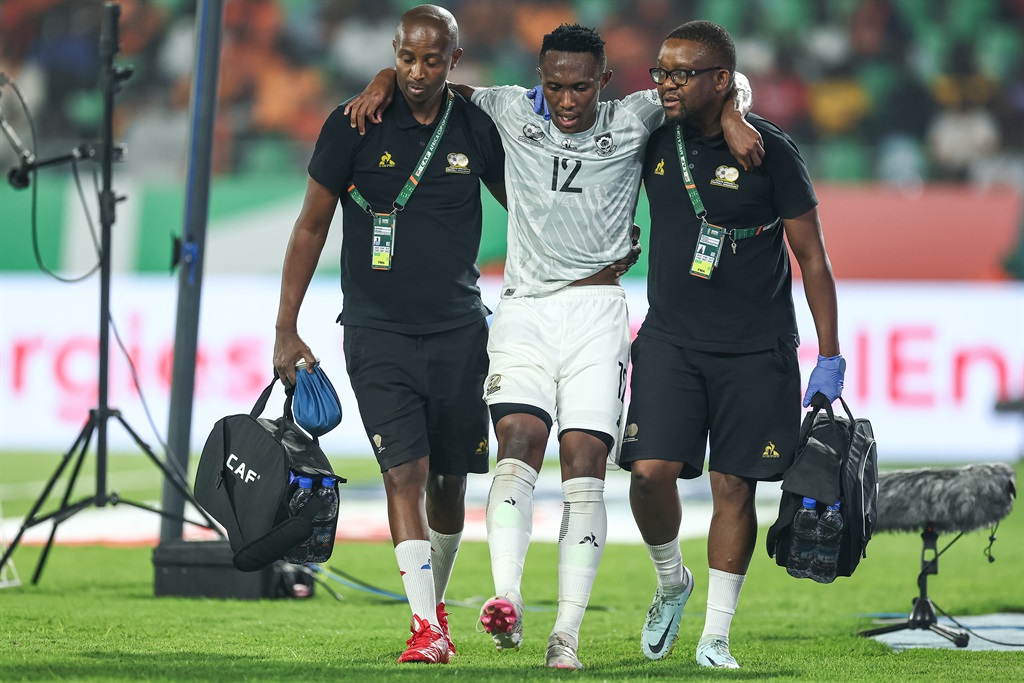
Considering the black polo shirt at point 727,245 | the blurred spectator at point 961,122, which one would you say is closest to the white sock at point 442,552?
the black polo shirt at point 727,245

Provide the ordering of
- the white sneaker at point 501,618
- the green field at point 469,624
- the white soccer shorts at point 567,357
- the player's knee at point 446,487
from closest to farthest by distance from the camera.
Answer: the white sneaker at point 501,618, the green field at point 469,624, the white soccer shorts at point 567,357, the player's knee at point 446,487

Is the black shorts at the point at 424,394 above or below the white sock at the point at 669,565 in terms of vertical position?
above

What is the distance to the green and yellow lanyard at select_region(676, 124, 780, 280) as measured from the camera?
16.8ft

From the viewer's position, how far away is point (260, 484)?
5039 mm

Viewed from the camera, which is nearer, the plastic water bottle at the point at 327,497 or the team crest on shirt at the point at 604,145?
the plastic water bottle at the point at 327,497

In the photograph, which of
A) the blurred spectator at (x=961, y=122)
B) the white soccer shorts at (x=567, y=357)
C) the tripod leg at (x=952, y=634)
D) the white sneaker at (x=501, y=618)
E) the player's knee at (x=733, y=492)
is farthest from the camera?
the blurred spectator at (x=961, y=122)

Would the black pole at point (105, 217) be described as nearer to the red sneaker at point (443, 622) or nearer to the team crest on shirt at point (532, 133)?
the red sneaker at point (443, 622)

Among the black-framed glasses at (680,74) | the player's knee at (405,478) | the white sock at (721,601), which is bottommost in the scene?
the white sock at (721,601)

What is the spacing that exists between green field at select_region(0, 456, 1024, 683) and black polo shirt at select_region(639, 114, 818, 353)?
3.96 feet

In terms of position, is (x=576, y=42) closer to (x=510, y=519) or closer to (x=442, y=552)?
(x=510, y=519)

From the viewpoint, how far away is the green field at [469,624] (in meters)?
4.77

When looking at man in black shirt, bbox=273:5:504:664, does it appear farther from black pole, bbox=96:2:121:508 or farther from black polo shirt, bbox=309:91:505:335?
black pole, bbox=96:2:121:508

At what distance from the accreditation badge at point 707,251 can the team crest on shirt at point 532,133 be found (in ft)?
2.24

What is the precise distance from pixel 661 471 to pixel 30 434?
32.0ft
